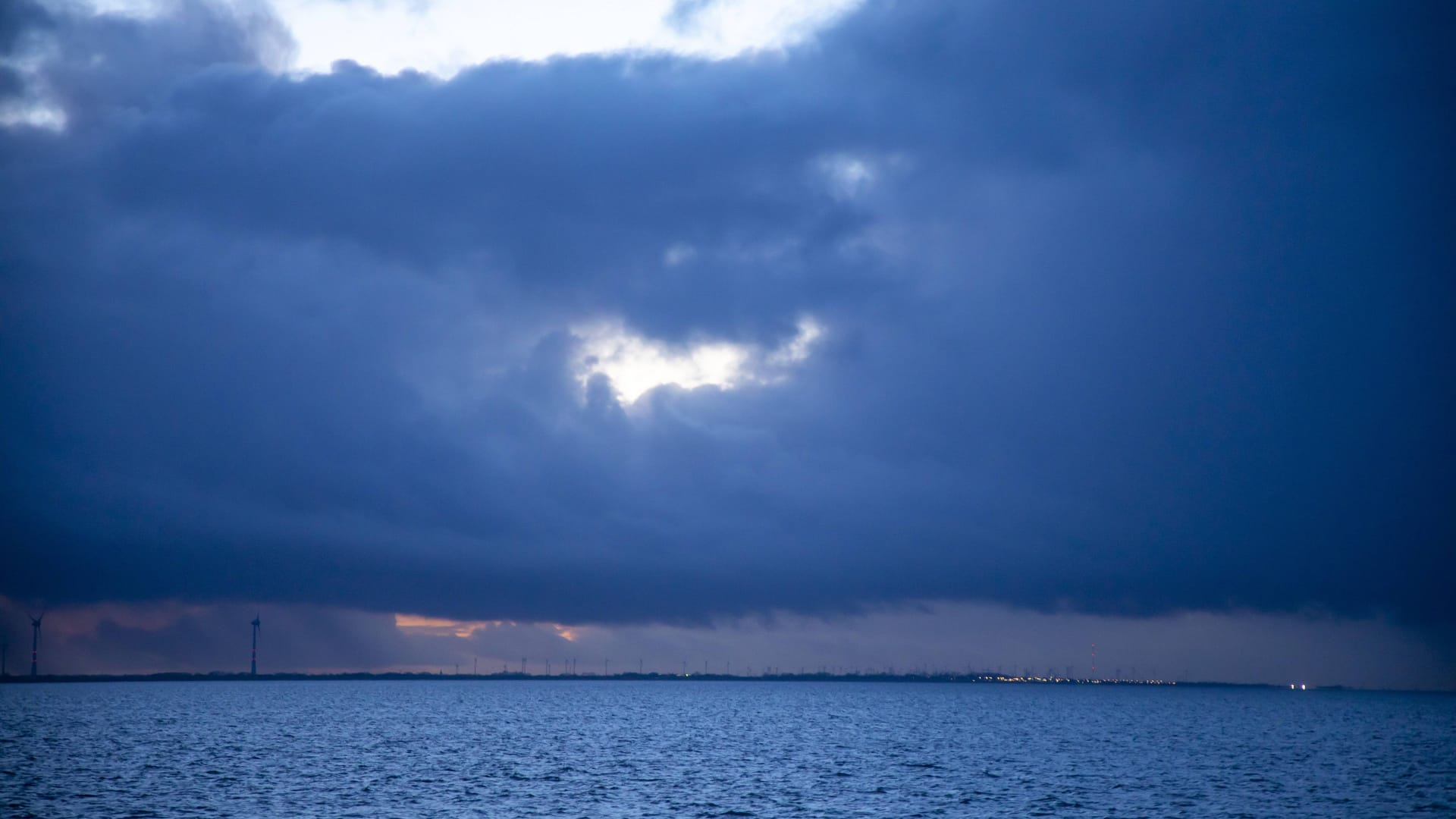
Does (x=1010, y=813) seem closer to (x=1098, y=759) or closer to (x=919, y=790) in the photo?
(x=919, y=790)

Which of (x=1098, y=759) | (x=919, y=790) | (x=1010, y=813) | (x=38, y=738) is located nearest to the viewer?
(x=1010, y=813)

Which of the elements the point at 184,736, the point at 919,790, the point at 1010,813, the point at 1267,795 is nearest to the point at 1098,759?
the point at 1267,795

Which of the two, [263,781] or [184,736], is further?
[184,736]

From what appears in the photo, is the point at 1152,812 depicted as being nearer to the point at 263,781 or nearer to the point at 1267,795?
the point at 1267,795

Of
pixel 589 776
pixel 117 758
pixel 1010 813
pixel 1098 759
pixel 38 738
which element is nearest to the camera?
pixel 1010 813

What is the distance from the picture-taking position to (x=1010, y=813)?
10194 centimetres

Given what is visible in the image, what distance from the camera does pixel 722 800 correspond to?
108 m

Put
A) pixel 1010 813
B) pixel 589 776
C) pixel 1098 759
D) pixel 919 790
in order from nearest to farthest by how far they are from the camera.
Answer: pixel 1010 813 → pixel 919 790 → pixel 589 776 → pixel 1098 759

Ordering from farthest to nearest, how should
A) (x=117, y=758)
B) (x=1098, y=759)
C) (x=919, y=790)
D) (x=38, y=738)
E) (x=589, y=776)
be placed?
(x=38, y=738)
(x=1098, y=759)
(x=117, y=758)
(x=589, y=776)
(x=919, y=790)

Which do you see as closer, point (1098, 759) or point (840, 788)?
point (840, 788)

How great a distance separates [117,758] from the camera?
148 m

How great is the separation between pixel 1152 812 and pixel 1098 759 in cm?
6635

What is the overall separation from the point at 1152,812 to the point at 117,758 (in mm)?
127265

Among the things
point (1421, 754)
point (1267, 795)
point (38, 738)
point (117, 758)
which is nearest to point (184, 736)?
point (38, 738)
